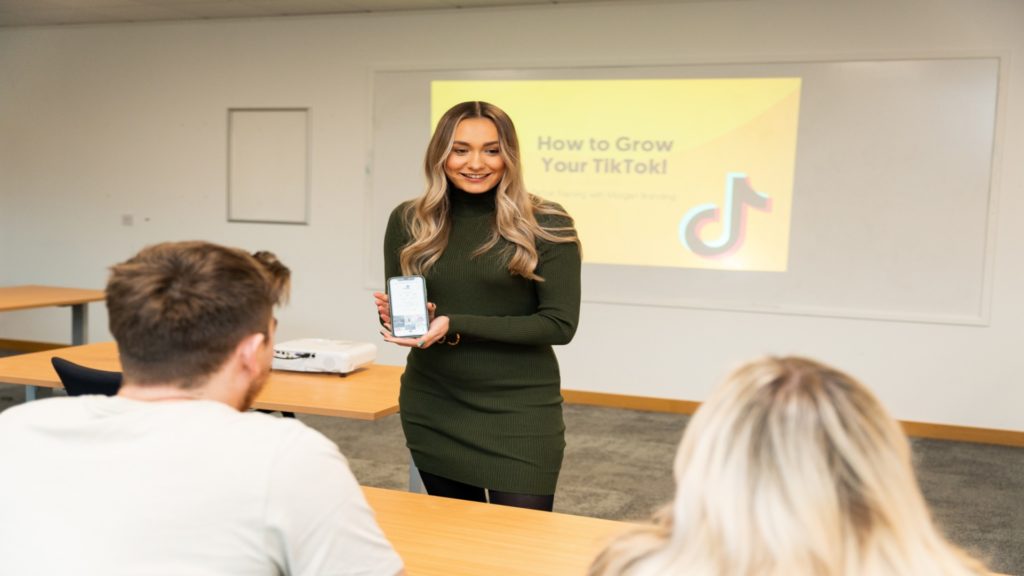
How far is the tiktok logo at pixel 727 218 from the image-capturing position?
5621 millimetres

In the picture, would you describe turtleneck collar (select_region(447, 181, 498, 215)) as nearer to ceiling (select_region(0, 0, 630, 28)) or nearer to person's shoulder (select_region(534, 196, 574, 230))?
person's shoulder (select_region(534, 196, 574, 230))

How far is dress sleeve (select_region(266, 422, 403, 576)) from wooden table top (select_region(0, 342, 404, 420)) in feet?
5.36

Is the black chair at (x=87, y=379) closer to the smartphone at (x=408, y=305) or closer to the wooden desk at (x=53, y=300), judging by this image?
the smartphone at (x=408, y=305)

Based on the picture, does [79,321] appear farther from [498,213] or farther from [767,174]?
[498,213]

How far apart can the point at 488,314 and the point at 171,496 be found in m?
1.18

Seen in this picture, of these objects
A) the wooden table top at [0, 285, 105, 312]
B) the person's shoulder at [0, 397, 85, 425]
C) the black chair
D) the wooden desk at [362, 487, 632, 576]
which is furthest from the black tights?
the wooden table top at [0, 285, 105, 312]

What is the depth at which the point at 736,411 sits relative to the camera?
86cm

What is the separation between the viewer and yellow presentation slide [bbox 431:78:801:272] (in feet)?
18.2

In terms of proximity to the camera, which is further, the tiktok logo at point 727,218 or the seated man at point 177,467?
the tiktok logo at point 727,218

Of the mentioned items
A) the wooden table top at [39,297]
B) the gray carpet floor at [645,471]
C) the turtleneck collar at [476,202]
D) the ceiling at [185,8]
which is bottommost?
the gray carpet floor at [645,471]

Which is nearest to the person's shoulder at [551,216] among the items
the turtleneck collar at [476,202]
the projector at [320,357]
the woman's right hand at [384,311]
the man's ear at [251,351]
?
the turtleneck collar at [476,202]

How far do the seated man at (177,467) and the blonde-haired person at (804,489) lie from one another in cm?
42

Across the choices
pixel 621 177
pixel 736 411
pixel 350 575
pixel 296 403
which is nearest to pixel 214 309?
pixel 350 575

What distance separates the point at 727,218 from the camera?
5668 mm
